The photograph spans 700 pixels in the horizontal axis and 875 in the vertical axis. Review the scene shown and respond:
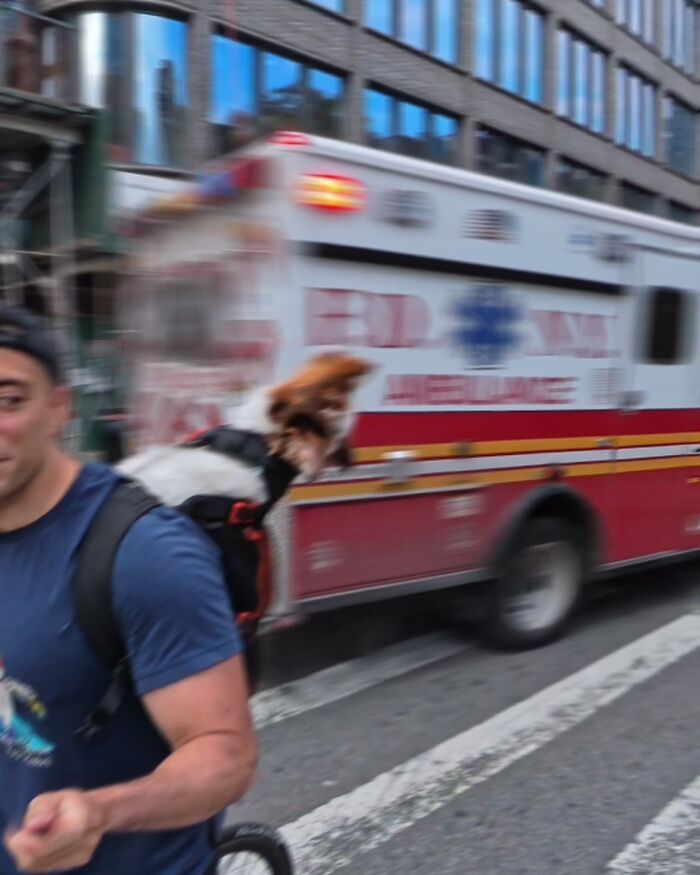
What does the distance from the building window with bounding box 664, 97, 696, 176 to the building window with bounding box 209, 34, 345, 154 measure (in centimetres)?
1737

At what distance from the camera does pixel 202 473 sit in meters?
2.05

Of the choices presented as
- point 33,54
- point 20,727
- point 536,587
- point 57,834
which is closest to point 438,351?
point 536,587

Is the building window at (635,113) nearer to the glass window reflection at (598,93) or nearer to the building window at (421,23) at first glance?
the glass window reflection at (598,93)

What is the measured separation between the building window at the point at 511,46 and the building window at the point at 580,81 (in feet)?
3.69

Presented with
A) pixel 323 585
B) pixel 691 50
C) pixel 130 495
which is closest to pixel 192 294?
pixel 323 585

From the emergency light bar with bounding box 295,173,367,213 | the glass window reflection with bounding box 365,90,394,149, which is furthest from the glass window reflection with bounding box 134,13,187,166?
the emergency light bar with bounding box 295,173,367,213

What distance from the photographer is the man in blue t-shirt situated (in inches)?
54.5

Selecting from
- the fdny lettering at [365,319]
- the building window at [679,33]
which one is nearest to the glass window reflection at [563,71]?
the building window at [679,33]

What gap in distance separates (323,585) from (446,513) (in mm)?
887

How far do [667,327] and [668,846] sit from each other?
377cm

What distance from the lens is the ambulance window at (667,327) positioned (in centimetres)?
607

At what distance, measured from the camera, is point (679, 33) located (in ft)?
101

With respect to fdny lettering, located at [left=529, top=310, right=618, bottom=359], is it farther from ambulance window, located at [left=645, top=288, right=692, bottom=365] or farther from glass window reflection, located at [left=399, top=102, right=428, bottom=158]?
glass window reflection, located at [left=399, top=102, right=428, bottom=158]

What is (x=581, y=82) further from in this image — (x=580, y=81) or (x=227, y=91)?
(x=227, y=91)
